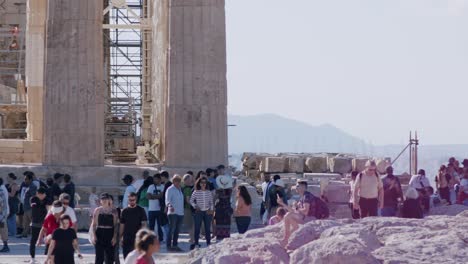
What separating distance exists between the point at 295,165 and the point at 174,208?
59.6ft

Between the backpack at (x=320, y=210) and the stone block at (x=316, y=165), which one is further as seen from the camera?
the stone block at (x=316, y=165)

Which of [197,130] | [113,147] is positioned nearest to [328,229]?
[197,130]

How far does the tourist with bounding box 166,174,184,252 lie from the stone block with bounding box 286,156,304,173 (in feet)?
57.8

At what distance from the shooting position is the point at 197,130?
2633cm

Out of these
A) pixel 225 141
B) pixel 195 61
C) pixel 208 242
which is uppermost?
pixel 195 61

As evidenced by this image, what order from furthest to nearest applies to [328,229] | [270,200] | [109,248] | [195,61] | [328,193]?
1. [195,61]
2. [328,193]
3. [270,200]
4. [109,248]
5. [328,229]

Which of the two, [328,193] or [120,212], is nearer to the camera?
[120,212]

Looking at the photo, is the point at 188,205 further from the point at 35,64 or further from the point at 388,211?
the point at 35,64

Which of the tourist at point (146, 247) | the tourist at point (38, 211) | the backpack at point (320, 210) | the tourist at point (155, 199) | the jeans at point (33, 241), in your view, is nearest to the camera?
the tourist at point (146, 247)

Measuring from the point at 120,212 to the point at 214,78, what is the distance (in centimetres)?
995

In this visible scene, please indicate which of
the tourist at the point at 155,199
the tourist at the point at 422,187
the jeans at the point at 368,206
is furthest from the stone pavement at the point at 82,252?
the tourist at the point at 422,187

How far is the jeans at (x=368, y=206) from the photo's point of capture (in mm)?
19969

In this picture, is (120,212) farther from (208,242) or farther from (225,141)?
(225,141)

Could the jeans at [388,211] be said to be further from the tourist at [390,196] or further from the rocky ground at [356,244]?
the rocky ground at [356,244]
